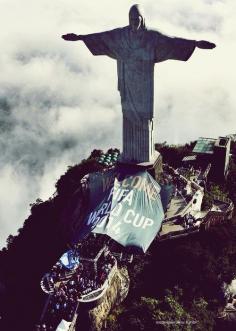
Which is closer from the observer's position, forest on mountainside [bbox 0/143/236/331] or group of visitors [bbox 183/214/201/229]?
forest on mountainside [bbox 0/143/236/331]

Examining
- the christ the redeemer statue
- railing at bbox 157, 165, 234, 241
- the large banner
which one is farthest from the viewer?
railing at bbox 157, 165, 234, 241

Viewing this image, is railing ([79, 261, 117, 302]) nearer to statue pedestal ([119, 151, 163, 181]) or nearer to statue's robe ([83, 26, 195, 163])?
statue pedestal ([119, 151, 163, 181])

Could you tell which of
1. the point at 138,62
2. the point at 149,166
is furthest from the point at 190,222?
the point at 138,62

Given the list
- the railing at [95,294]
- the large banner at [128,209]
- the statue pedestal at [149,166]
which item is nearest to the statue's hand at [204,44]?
the large banner at [128,209]

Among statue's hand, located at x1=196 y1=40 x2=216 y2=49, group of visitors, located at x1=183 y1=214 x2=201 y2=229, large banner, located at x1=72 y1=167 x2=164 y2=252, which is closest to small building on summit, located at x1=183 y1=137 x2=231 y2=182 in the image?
group of visitors, located at x1=183 y1=214 x2=201 y2=229

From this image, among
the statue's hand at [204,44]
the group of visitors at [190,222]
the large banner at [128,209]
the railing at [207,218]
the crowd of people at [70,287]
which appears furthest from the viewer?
the group of visitors at [190,222]

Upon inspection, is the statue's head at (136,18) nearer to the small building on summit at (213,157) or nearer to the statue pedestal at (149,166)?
the statue pedestal at (149,166)

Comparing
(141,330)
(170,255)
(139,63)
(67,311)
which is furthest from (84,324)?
(139,63)

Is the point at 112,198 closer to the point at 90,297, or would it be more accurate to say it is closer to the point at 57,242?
the point at 90,297
